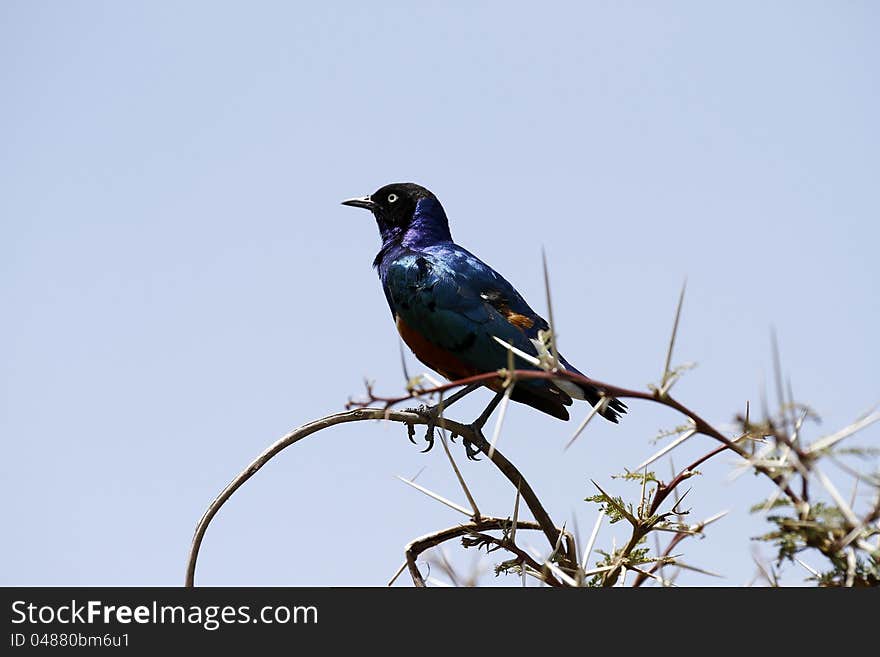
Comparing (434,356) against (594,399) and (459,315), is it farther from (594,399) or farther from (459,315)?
(594,399)

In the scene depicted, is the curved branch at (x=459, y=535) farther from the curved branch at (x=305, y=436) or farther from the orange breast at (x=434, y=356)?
the orange breast at (x=434, y=356)

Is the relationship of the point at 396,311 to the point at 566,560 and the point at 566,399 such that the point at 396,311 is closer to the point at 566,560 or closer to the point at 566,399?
the point at 566,399

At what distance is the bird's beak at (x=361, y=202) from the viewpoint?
819 cm

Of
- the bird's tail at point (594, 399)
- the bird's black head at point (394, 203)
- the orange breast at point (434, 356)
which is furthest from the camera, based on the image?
the bird's black head at point (394, 203)

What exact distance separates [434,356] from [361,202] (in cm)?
216

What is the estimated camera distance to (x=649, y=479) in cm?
305

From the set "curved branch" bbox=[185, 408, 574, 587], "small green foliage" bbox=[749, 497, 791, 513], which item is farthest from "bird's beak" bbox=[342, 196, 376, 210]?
"small green foliage" bbox=[749, 497, 791, 513]

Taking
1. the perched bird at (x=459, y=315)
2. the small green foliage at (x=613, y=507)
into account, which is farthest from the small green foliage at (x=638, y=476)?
the perched bird at (x=459, y=315)

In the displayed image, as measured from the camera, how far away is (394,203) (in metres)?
8.15

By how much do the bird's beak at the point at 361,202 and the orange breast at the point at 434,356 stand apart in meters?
1.69

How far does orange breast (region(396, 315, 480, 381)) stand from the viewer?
6.47 metres

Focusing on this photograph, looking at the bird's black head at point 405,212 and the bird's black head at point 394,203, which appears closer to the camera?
the bird's black head at point 405,212
